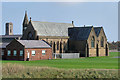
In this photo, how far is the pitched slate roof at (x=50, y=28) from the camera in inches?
3120

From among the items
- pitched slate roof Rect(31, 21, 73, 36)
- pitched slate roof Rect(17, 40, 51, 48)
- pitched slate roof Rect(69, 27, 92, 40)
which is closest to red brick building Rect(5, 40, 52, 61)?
pitched slate roof Rect(17, 40, 51, 48)

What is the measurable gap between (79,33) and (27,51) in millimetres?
24247

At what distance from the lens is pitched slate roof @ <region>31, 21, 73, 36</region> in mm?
79250

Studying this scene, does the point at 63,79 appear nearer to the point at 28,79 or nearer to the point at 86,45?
the point at 28,79

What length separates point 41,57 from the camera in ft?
222

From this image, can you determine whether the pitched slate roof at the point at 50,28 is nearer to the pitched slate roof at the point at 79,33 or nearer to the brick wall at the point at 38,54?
the pitched slate roof at the point at 79,33

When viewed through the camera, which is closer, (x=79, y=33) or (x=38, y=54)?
(x=38, y=54)

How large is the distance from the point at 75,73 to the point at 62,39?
151 ft

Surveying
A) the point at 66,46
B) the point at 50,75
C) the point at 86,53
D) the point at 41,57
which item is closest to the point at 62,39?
the point at 66,46

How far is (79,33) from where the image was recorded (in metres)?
85.8

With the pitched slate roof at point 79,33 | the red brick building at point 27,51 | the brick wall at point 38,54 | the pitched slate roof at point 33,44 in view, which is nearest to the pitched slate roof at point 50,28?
the pitched slate roof at point 79,33

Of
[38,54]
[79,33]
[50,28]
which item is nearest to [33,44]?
[38,54]

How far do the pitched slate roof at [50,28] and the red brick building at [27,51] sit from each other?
9.73m

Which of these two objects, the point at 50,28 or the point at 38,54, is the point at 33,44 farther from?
the point at 50,28
